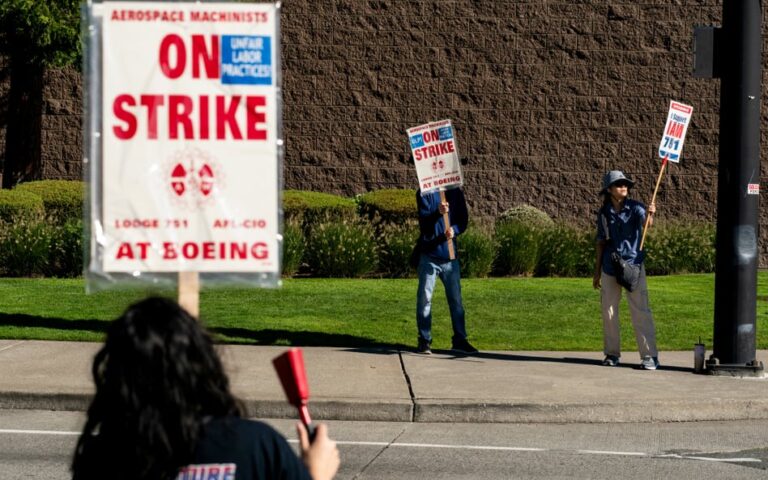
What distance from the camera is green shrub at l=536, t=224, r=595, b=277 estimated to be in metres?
20.7

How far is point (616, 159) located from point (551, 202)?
56.4 inches

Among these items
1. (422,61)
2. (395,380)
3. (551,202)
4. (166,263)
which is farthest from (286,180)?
(166,263)

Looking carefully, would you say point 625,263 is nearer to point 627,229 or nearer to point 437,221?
point 627,229

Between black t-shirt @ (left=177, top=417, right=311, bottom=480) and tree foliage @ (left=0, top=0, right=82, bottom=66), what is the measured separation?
61.1 ft

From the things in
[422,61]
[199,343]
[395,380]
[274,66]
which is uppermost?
[422,61]

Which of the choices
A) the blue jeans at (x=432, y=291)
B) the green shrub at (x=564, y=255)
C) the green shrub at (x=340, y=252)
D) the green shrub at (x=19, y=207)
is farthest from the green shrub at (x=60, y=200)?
the blue jeans at (x=432, y=291)

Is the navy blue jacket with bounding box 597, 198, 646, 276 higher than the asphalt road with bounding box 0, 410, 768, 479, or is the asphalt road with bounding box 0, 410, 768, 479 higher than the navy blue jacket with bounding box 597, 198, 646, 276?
the navy blue jacket with bounding box 597, 198, 646, 276

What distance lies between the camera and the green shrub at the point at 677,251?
21.5 metres

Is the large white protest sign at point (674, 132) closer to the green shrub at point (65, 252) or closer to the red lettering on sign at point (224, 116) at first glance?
the red lettering on sign at point (224, 116)

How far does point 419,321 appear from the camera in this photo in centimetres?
1303

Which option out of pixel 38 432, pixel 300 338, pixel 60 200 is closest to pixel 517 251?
pixel 300 338

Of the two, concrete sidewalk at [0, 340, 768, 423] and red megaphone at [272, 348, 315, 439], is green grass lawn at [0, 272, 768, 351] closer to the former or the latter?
concrete sidewalk at [0, 340, 768, 423]

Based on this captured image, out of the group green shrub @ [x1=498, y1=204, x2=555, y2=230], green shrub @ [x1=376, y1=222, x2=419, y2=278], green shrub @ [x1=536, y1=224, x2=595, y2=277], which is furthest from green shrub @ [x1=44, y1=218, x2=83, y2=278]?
green shrub @ [x1=498, y1=204, x2=555, y2=230]

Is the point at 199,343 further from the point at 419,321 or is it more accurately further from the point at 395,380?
the point at 419,321
